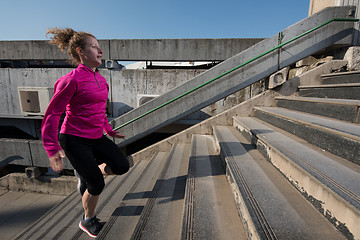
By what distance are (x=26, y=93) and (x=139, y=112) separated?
4703 mm

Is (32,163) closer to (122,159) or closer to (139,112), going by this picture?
(139,112)

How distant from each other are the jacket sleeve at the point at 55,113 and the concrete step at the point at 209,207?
1298 mm

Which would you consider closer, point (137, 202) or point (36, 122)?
point (137, 202)

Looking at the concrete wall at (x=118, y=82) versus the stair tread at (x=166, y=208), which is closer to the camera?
the stair tread at (x=166, y=208)

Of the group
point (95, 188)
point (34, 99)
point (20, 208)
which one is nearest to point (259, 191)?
point (95, 188)

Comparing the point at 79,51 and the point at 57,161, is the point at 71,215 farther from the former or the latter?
the point at 79,51

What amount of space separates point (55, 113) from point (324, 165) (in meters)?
2.33

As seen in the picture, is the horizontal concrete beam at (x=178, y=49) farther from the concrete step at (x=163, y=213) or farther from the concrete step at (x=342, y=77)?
the concrete step at (x=163, y=213)

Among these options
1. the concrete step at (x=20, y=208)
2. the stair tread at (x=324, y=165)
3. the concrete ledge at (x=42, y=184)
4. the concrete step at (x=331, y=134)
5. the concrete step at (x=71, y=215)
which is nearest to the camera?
the stair tread at (x=324, y=165)

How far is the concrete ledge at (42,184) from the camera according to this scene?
15.3 feet

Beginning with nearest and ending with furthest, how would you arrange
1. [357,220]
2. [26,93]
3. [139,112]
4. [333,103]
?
[357,220] < [333,103] < [139,112] < [26,93]

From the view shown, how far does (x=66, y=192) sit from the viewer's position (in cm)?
473

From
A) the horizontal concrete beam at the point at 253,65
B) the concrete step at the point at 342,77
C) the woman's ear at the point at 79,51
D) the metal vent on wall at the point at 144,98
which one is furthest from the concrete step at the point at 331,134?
the metal vent on wall at the point at 144,98

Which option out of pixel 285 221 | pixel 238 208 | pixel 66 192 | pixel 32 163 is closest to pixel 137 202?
pixel 238 208
